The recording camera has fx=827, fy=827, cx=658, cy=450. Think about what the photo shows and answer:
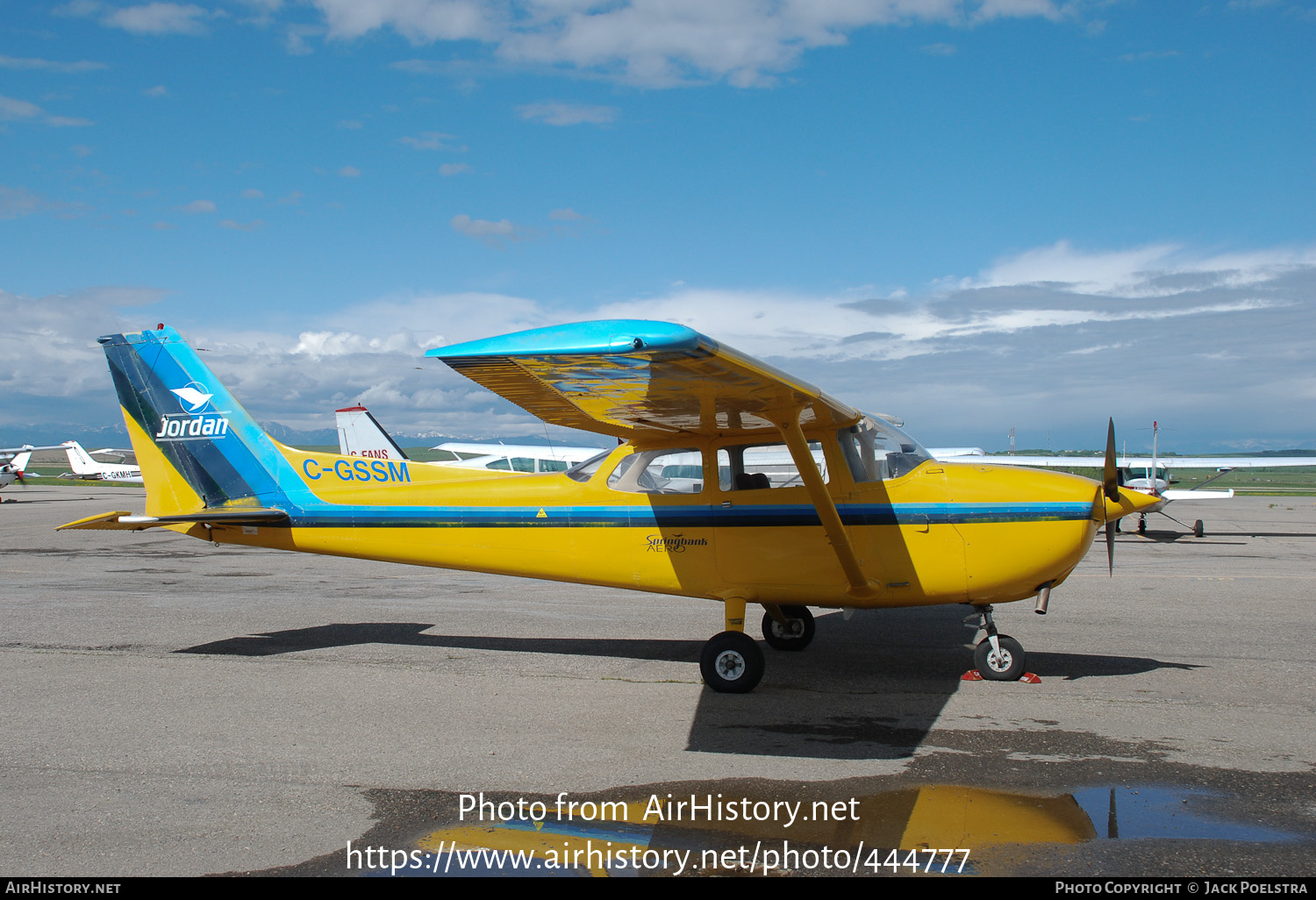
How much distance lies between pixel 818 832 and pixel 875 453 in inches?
144

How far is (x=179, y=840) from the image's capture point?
388 centimetres

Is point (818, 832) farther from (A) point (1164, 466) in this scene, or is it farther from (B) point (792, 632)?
(A) point (1164, 466)

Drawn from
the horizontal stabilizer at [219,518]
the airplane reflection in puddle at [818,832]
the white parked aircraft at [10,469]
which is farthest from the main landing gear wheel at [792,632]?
the white parked aircraft at [10,469]

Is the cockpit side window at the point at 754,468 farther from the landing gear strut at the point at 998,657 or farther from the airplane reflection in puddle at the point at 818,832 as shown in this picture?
the airplane reflection in puddle at the point at 818,832

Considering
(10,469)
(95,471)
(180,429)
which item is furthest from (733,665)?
(95,471)

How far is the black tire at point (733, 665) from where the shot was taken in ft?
21.2

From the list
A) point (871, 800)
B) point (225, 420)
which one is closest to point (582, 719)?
point (871, 800)

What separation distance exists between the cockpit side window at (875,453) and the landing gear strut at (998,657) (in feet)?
4.46

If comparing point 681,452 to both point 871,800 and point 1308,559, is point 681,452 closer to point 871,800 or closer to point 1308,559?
point 871,800

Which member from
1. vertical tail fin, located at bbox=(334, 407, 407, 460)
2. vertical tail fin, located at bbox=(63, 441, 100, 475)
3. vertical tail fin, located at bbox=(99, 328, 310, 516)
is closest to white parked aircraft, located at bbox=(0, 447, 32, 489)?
vertical tail fin, located at bbox=(63, 441, 100, 475)

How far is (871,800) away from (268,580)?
11776mm

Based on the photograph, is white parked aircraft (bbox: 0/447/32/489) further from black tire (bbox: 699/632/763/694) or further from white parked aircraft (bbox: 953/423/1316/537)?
black tire (bbox: 699/632/763/694)

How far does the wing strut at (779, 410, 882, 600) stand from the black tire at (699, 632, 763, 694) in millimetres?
961

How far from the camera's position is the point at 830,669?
7320 millimetres
